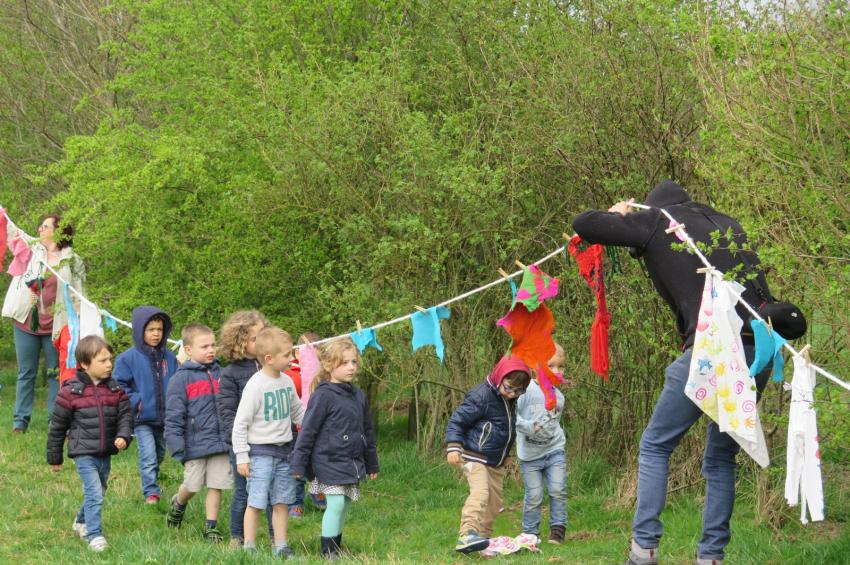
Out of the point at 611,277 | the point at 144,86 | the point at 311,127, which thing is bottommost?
the point at 611,277

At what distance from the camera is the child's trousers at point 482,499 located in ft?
24.4

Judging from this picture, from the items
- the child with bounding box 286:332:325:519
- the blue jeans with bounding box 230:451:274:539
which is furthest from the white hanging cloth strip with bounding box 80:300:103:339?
the blue jeans with bounding box 230:451:274:539

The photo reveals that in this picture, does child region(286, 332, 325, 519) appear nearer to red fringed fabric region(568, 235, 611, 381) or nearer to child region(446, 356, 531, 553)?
child region(446, 356, 531, 553)

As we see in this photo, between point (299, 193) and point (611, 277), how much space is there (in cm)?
301

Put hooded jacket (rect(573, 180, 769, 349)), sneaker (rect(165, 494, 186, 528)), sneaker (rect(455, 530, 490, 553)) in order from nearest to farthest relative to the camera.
Answer: 1. hooded jacket (rect(573, 180, 769, 349))
2. sneaker (rect(455, 530, 490, 553))
3. sneaker (rect(165, 494, 186, 528))

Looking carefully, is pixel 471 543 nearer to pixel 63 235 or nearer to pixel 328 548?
pixel 328 548

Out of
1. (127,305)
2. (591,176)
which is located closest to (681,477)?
(591,176)

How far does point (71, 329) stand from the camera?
10406 mm

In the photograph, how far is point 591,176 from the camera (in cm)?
852

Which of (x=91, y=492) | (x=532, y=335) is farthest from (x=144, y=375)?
(x=532, y=335)

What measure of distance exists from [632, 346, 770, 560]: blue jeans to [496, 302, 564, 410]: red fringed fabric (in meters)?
1.69

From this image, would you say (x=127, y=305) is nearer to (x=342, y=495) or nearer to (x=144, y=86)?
(x=144, y=86)

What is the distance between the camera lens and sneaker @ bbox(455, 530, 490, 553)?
725cm

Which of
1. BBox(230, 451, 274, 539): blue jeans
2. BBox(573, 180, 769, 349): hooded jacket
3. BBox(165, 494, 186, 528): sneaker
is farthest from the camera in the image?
BBox(165, 494, 186, 528): sneaker
